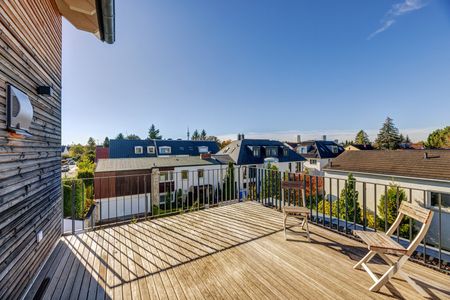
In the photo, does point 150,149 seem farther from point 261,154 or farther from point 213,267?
point 213,267

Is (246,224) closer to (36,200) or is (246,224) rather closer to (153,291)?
(153,291)

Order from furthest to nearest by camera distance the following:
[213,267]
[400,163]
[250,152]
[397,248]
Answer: [250,152] → [400,163] → [213,267] → [397,248]

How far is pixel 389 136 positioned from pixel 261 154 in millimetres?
29299

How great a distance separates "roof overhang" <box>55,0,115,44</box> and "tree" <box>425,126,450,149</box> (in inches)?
1427

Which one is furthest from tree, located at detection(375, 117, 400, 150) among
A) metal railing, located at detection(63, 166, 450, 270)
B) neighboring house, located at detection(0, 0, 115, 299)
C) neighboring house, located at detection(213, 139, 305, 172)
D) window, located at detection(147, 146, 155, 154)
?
neighboring house, located at detection(0, 0, 115, 299)

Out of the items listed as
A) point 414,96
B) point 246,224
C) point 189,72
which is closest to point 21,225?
point 246,224

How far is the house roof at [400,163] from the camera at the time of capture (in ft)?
33.5

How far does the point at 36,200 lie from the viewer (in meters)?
2.27

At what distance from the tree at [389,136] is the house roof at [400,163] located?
27104mm

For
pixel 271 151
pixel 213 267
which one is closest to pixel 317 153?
pixel 271 151

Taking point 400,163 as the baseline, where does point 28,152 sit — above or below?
above

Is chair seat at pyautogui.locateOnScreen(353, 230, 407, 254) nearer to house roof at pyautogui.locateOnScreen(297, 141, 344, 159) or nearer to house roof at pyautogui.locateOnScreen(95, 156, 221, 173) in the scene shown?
house roof at pyautogui.locateOnScreen(95, 156, 221, 173)

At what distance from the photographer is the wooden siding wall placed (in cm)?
158

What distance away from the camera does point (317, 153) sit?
27547 mm
